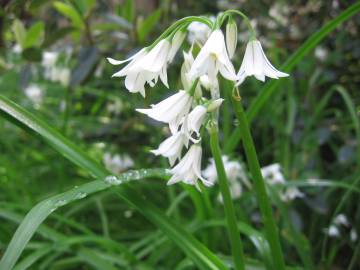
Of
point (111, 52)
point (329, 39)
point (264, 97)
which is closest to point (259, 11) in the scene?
point (329, 39)

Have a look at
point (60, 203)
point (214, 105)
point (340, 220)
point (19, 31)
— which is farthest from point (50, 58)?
point (214, 105)

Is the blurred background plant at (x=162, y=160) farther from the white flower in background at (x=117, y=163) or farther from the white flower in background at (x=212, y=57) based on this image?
the white flower in background at (x=212, y=57)

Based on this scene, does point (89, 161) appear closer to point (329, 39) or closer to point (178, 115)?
point (178, 115)

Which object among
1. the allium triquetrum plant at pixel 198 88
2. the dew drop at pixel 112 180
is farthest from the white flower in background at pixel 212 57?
the dew drop at pixel 112 180

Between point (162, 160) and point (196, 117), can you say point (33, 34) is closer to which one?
point (162, 160)

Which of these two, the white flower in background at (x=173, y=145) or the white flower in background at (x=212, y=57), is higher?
the white flower in background at (x=212, y=57)
